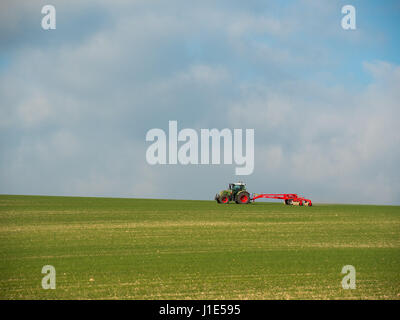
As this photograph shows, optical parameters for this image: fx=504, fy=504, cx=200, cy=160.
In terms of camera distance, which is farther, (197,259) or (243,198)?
(243,198)

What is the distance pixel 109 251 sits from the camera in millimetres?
22219

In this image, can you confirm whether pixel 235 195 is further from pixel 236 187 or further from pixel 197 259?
pixel 197 259

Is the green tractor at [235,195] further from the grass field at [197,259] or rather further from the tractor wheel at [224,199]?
the grass field at [197,259]

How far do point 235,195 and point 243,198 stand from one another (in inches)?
46.1

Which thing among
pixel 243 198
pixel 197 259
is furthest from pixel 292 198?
pixel 197 259

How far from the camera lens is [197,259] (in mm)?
20172

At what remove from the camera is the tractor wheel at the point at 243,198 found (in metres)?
58.0

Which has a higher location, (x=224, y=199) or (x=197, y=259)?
(x=224, y=199)

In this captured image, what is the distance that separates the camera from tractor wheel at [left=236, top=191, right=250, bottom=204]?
58031 mm

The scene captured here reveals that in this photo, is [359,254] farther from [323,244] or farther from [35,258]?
[35,258]

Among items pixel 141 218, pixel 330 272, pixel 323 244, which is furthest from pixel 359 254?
pixel 141 218

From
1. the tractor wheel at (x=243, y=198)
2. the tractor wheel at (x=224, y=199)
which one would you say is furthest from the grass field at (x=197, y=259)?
the tractor wheel at (x=224, y=199)
